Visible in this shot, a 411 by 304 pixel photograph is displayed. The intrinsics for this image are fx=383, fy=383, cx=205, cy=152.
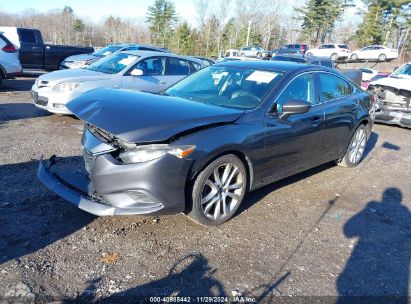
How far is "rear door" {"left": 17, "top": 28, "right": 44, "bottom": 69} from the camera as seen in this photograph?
15453 millimetres

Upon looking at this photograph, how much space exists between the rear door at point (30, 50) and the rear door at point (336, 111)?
1368cm

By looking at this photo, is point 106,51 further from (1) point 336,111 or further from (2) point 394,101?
(1) point 336,111

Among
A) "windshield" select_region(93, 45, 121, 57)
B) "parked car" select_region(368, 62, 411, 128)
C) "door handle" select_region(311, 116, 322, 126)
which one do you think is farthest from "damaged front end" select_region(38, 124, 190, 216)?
"windshield" select_region(93, 45, 121, 57)

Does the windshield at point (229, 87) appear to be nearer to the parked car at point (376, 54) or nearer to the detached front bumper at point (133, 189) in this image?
the detached front bumper at point (133, 189)

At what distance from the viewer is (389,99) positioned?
34.4ft

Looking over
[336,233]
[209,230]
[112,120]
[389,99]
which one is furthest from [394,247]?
[389,99]

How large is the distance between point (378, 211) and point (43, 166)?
3973mm

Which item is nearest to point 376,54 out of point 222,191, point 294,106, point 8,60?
point 8,60

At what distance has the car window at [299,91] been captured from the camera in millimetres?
4461

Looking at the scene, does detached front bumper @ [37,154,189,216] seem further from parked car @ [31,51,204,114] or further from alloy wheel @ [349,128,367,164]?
parked car @ [31,51,204,114]

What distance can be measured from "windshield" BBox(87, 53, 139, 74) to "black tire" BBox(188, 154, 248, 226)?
5435 mm

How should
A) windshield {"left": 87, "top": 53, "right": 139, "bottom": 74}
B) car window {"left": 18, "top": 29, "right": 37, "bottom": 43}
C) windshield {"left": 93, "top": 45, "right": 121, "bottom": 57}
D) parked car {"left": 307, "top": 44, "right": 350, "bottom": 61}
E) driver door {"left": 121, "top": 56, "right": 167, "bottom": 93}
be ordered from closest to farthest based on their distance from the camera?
driver door {"left": 121, "top": 56, "right": 167, "bottom": 93} → windshield {"left": 87, "top": 53, "right": 139, "bottom": 74} → windshield {"left": 93, "top": 45, "right": 121, "bottom": 57} → car window {"left": 18, "top": 29, "right": 37, "bottom": 43} → parked car {"left": 307, "top": 44, "right": 350, "bottom": 61}

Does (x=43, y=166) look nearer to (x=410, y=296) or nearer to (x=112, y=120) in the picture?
(x=112, y=120)

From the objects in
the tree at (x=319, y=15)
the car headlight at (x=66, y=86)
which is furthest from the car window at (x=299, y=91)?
the tree at (x=319, y=15)
